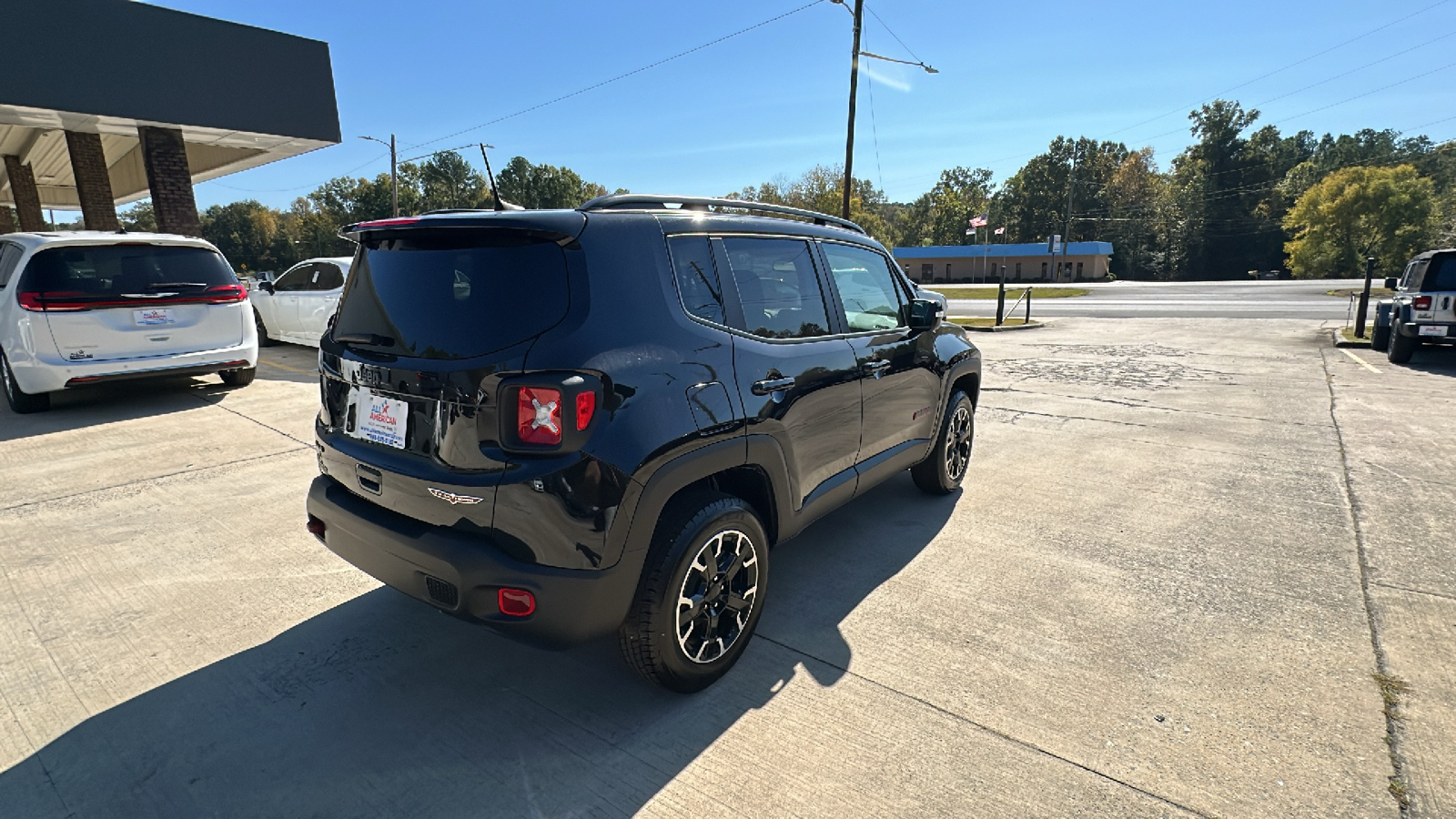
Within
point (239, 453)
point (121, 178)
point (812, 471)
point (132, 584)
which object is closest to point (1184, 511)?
point (812, 471)

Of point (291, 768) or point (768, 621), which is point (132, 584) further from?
point (768, 621)

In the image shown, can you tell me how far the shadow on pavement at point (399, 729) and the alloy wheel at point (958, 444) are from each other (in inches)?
72.0

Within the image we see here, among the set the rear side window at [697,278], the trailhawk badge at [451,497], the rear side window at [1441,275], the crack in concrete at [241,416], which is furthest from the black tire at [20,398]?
the rear side window at [1441,275]

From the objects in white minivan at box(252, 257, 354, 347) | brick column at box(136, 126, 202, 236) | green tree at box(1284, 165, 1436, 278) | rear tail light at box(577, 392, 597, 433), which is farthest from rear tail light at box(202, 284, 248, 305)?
green tree at box(1284, 165, 1436, 278)

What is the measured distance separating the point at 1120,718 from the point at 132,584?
4478 mm

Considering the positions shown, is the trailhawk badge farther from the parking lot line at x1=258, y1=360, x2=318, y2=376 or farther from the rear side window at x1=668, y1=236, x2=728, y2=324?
the parking lot line at x1=258, y1=360, x2=318, y2=376

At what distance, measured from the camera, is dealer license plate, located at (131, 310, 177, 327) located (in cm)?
665

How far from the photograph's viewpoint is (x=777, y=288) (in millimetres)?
3145

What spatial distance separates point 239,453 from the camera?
5.68 m

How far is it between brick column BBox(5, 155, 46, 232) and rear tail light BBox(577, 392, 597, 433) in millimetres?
27955

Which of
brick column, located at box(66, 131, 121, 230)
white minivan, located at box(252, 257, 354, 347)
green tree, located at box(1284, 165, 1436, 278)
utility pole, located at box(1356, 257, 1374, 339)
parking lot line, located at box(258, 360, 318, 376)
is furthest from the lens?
green tree, located at box(1284, 165, 1436, 278)

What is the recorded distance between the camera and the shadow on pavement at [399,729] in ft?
6.98

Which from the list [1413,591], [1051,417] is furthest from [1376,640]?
[1051,417]

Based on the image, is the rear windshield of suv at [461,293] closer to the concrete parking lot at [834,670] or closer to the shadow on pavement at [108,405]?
the concrete parking lot at [834,670]
